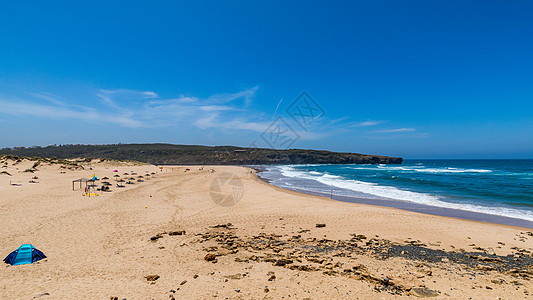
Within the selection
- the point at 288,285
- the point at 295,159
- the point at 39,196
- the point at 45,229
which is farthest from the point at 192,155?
the point at 288,285

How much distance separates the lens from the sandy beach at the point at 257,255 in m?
5.03

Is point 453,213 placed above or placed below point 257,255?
below

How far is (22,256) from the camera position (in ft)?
20.2

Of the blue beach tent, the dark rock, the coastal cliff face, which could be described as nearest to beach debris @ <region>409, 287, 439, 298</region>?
the dark rock

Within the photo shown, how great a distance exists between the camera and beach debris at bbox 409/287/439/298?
15.8ft

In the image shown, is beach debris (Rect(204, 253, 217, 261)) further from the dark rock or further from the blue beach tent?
the blue beach tent

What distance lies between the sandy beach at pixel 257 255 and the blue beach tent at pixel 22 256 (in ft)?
0.67

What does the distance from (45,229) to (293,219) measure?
983 centimetres

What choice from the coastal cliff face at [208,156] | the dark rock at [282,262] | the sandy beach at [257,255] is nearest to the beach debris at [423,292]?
the sandy beach at [257,255]

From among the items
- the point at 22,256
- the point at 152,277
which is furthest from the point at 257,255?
the point at 22,256

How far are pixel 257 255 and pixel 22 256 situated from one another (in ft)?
19.7

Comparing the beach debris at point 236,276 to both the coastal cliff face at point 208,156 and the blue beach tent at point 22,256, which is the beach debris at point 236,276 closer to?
the blue beach tent at point 22,256

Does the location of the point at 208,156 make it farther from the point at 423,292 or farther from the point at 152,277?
the point at 423,292

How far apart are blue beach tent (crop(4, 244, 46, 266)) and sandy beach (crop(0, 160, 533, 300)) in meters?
0.20
